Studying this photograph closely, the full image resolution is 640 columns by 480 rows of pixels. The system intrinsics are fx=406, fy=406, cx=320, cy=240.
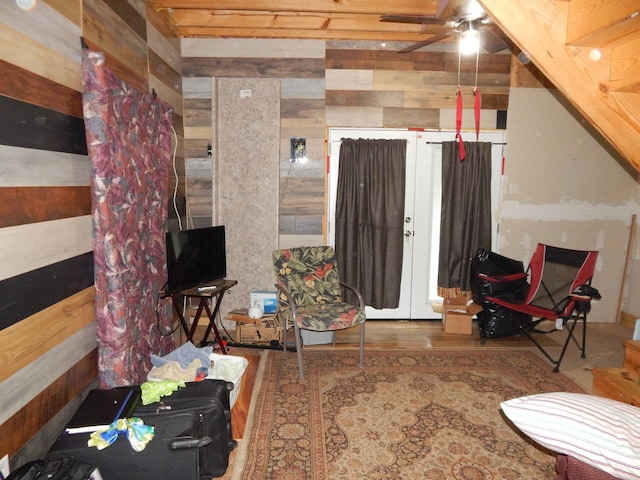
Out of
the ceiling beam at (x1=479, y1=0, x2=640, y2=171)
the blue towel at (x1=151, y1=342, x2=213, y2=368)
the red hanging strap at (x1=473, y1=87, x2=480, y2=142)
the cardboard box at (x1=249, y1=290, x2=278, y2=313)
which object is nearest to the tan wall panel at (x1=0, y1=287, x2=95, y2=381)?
the blue towel at (x1=151, y1=342, x2=213, y2=368)

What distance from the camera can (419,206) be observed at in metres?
4.27

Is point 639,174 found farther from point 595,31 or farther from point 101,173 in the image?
point 101,173

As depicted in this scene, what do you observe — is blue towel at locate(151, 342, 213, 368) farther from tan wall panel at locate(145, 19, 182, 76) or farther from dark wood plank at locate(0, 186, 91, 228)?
tan wall panel at locate(145, 19, 182, 76)

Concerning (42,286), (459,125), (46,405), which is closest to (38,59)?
(42,286)

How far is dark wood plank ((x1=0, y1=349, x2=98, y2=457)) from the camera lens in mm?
1643

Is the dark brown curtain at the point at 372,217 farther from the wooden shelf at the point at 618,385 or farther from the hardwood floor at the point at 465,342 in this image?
the wooden shelf at the point at 618,385

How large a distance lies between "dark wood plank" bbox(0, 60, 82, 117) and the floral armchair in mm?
1922

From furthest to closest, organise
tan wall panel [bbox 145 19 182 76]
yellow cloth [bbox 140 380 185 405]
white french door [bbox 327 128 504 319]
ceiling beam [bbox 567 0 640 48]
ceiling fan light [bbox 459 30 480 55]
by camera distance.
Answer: white french door [bbox 327 128 504 319] → tan wall panel [bbox 145 19 182 76] → ceiling fan light [bbox 459 30 480 55] → yellow cloth [bbox 140 380 185 405] → ceiling beam [bbox 567 0 640 48]

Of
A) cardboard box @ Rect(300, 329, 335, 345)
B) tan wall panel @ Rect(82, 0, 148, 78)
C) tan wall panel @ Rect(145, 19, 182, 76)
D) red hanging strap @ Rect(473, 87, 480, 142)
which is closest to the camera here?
tan wall panel @ Rect(82, 0, 148, 78)

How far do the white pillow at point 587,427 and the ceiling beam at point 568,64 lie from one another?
98cm

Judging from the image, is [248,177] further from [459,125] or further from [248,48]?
[459,125]

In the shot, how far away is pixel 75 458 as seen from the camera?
1.71m

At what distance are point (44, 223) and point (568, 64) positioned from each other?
2330 millimetres

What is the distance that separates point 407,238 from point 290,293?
1.49 meters
